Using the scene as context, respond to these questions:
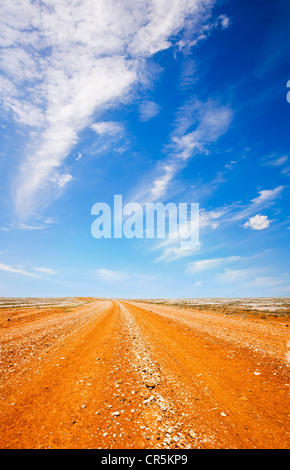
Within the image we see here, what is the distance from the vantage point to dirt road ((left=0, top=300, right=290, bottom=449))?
4.50m

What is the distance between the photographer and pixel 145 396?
610 centimetres

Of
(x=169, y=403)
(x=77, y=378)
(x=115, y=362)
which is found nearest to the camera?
(x=169, y=403)

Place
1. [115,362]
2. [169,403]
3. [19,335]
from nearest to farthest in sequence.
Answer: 1. [169,403]
2. [115,362]
3. [19,335]

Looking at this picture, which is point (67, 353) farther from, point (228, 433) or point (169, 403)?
point (228, 433)

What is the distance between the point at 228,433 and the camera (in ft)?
15.0

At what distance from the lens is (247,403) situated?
5762 mm

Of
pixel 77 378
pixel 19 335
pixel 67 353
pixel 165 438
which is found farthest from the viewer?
pixel 19 335

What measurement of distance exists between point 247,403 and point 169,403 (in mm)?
2302

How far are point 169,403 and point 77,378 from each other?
3.68 meters

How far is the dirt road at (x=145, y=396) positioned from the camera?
14.8 feet
